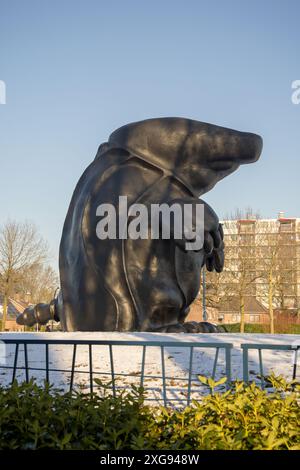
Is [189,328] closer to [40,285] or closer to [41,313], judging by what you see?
[41,313]

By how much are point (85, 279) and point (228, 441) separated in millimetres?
7464

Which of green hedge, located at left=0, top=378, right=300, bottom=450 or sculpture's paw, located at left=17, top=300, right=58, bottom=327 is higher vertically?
green hedge, located at left=0, top=378, right=300, bottom=450

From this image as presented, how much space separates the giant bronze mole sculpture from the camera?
9.67m

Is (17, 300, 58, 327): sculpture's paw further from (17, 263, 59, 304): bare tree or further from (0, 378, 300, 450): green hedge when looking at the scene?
(17, 263, 59, 304): bare tree

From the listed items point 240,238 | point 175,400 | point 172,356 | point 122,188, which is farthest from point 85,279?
point 240,238

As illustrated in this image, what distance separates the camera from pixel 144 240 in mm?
9742

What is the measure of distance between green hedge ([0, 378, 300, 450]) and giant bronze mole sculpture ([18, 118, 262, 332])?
6.34m

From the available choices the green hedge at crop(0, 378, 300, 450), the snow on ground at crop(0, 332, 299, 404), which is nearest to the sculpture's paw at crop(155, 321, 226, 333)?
the snow on ground at crop(0, 332, 299, 404)

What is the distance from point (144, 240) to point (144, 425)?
681 cm

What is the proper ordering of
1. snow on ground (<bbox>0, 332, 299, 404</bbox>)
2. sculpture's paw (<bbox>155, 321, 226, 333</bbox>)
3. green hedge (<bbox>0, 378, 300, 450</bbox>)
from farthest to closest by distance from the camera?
sculpture's paw (<bbox>155, 321, 226, 333</bbox>), snow on ground (<bbox>0, 332, 299, 404</bbox>), green hedge (<bbox>0, 378, 300, 450</bbox>)

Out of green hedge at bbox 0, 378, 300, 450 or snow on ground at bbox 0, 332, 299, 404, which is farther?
snow on ground at bbox 0, 332, 299, 404

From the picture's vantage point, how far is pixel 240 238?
1609 inches

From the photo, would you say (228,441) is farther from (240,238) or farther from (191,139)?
(240,238)

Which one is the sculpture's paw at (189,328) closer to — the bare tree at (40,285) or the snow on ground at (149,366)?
the snow on ground at (149,366)
